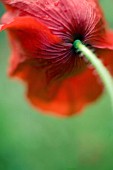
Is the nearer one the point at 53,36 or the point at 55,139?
the point at 53,36

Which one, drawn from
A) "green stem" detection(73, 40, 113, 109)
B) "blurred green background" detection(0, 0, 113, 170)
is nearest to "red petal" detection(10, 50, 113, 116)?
"green stem" detection(73, 40, 113, 109)

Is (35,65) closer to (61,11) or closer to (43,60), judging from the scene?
(43,60)

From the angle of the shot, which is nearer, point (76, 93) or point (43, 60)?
point (43, 60)

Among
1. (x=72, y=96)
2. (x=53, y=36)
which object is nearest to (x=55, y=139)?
(x=72, y=96)

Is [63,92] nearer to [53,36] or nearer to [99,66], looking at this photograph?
[53,36]

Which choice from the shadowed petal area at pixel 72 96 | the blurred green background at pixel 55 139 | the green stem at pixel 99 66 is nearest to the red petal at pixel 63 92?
the shadowed petal area at pixel 72 96

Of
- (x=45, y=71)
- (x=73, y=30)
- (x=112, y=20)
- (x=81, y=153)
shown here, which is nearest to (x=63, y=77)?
(x=45, y=71)

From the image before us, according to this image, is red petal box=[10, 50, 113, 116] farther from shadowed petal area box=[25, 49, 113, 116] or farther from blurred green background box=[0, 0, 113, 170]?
blurred green background box=[0, 0, 113, 170]
